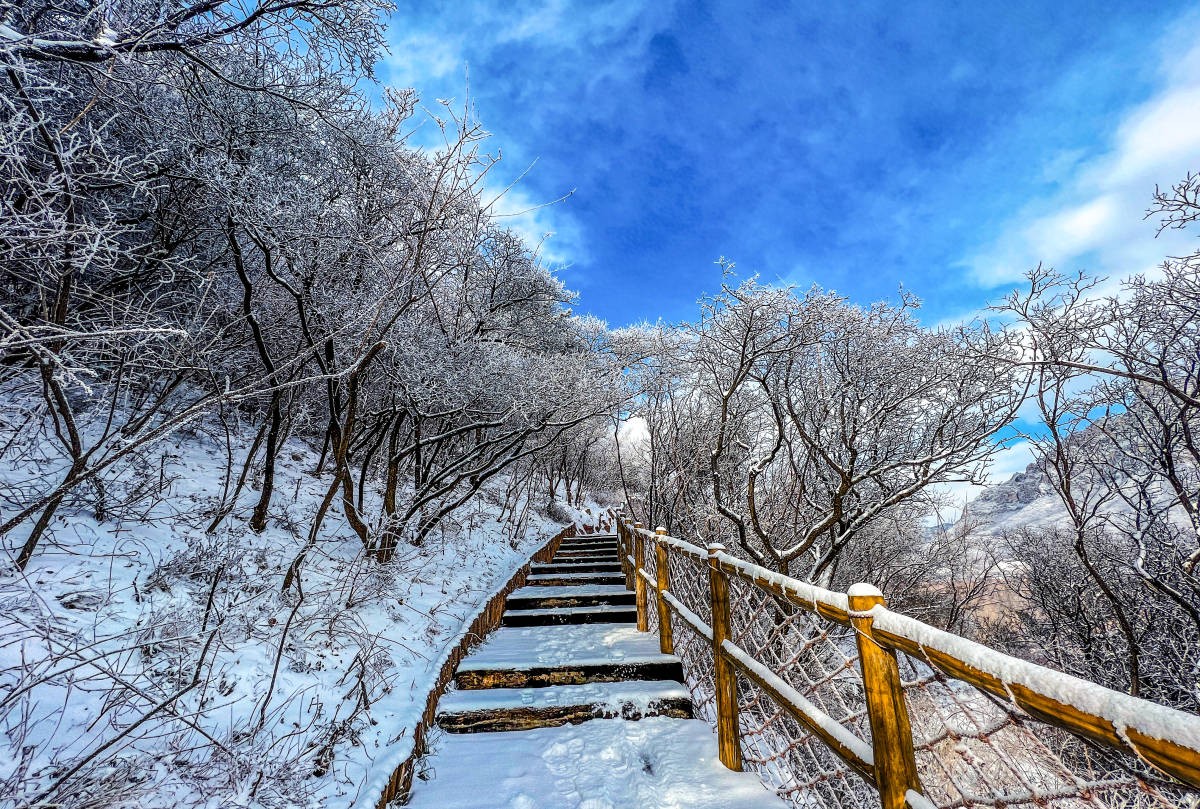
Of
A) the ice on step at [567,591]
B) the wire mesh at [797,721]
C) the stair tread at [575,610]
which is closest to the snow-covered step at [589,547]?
the ice on step at [567,591]

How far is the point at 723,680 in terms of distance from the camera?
307 cm

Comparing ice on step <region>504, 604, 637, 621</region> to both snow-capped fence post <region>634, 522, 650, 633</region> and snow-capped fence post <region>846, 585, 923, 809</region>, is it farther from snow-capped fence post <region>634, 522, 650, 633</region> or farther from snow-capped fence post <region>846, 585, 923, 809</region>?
snow-capped fence post <region>846, 585, 923, 809</region>

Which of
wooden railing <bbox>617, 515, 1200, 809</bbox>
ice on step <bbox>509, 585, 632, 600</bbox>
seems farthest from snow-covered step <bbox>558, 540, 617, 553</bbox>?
wooden railing <bbox>617, 515, 1200, 809</bbox>

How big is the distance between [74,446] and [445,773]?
313cm

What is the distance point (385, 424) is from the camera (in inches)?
263

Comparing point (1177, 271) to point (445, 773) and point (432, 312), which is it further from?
point (432, 312)

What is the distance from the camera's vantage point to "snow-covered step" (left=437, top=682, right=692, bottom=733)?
11.7 ft

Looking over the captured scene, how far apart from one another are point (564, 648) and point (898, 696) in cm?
372

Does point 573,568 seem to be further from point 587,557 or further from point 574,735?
point 574,735

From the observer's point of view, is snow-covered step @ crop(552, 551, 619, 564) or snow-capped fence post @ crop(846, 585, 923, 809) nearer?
snow-capped fence post @ crop(846, 585, 923, 809)

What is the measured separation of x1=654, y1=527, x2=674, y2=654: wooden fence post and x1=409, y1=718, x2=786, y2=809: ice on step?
0.85 meters

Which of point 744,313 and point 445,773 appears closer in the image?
point 445,773

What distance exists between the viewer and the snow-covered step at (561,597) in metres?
6.19

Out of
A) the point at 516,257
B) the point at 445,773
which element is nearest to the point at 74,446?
the point at 445,773
